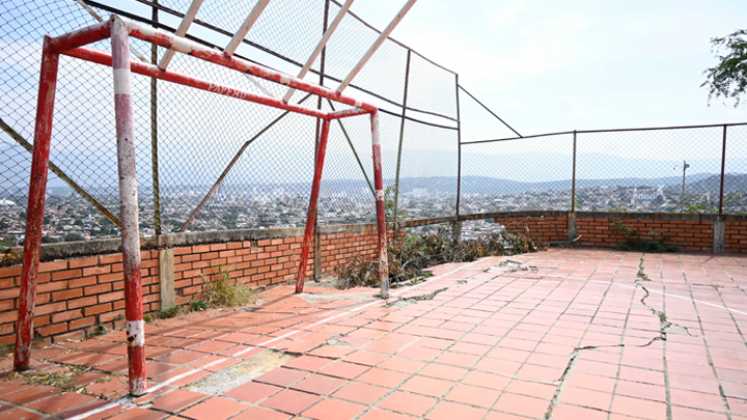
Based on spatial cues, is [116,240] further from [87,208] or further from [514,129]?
[514,129]

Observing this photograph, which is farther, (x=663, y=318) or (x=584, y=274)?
(x=584, y=274)

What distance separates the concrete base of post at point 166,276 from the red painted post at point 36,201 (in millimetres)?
1217

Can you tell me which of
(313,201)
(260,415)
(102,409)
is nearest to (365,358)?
(260,415)

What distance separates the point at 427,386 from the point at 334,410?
0.55m

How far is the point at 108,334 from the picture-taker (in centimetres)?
338

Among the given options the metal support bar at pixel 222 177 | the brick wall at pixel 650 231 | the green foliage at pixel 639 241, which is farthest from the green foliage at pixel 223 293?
the green foliage at pixel 639 241

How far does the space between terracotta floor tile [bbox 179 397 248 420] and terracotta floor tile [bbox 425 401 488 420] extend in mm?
918

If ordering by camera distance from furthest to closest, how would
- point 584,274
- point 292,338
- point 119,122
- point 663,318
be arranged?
point 584,274 → point 663,318 → point 292,338 → point 119,122

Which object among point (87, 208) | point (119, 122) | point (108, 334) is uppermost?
point (119, 122)

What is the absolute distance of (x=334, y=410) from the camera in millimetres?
2100

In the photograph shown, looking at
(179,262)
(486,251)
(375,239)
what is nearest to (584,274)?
(486,251)

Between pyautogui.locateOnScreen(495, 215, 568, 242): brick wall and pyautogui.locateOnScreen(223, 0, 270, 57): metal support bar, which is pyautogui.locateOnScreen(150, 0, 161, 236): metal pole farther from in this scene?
pyautogui.locateOnScreen(495, 215, 568, 242): brick wall

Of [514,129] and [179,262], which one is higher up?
[514,129]

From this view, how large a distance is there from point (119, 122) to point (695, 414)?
3148mm
